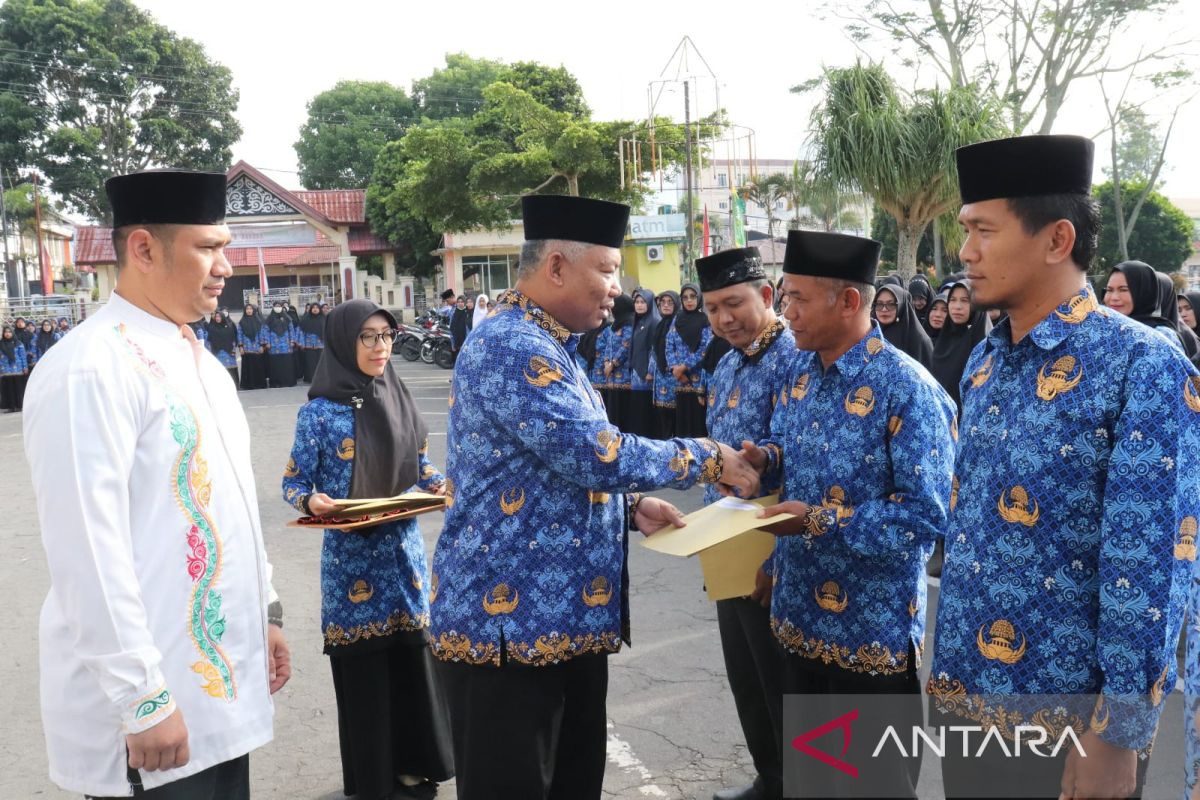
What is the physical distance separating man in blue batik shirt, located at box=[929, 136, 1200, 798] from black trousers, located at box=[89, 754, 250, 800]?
5.42ft

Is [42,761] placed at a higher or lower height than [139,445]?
lower

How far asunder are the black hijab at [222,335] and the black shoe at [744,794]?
19.6m

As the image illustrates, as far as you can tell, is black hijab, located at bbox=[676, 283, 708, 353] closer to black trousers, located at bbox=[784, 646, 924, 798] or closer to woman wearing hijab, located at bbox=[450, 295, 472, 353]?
black trousers, located at bbox=[784, 646, 924, 798]

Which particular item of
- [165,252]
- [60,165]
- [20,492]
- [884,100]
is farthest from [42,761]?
[60,165]

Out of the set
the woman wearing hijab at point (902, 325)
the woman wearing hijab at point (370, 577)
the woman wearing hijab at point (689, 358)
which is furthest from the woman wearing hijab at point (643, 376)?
the woman wearing hijab at point (370, 577)

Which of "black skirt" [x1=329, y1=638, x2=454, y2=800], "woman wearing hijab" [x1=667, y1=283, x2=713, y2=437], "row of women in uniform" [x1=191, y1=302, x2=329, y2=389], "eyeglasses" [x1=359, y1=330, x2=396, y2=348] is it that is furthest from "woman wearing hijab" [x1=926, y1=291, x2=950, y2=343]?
"row of women in uniform" [x1=191, y1=302, x2=329, y2=389]

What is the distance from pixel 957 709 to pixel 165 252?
2107 mm

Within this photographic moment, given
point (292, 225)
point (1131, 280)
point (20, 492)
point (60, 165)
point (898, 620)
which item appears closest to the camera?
point (898, 620)

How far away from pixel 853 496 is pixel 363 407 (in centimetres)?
204

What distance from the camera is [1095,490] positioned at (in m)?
1.91

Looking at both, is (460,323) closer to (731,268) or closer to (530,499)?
(731,268)

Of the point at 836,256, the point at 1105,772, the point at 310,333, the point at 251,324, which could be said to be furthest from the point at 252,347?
the point at 1105,772

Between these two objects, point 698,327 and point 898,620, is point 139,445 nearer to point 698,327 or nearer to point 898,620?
point 898,620

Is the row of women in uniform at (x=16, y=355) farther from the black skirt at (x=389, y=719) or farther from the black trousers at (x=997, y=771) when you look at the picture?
the black trousers at (x=997, y=771)
